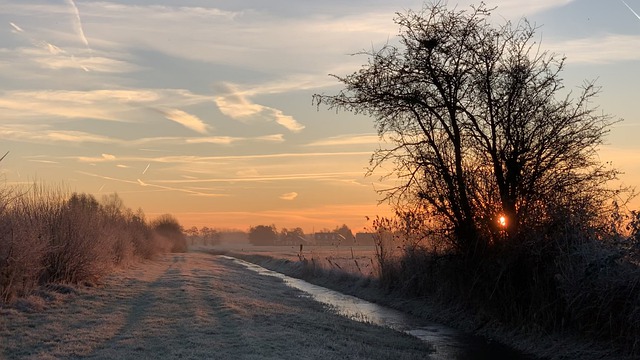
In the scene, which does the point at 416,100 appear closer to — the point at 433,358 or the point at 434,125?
the point at 434,125

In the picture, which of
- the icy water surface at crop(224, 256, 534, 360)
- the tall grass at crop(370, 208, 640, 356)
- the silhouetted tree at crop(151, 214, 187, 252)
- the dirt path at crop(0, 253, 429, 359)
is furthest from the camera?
the silhouetted tree at crop(151, 214, 187, 252)

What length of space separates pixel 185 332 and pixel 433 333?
7848mm

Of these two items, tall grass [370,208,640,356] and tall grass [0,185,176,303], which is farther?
tall grass [0,185,176,303]

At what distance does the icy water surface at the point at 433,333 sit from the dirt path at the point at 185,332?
2.74 ft

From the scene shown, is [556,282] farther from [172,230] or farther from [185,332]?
[172,230]

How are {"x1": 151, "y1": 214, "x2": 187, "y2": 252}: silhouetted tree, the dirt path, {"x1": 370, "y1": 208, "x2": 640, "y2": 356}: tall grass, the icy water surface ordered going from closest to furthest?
1. the dirt path
2. {"x1": 370, "y1": 208, "x2": 640, "y2": 356}: tall grass
3. the icy water surface
4. {"x1": 151, "y1": 214, "x2": 187, "y2": 252}: silhouetted tree

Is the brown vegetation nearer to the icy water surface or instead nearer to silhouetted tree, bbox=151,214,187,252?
the icy water surface

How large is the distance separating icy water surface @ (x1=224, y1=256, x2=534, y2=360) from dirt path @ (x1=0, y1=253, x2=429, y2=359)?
834 mm

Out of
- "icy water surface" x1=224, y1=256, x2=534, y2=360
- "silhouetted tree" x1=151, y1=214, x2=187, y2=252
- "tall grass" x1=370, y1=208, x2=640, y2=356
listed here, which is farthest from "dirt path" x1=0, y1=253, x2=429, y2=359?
"silhouetted tree" x1=151, y1=214, x2=187, y2=252

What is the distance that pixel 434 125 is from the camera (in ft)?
64.4

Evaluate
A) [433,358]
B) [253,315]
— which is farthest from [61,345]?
[433,358]

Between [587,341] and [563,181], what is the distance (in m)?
5.16

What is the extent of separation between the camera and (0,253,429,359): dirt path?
40.0ft

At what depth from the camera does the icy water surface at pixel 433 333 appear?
1488 centimetres
